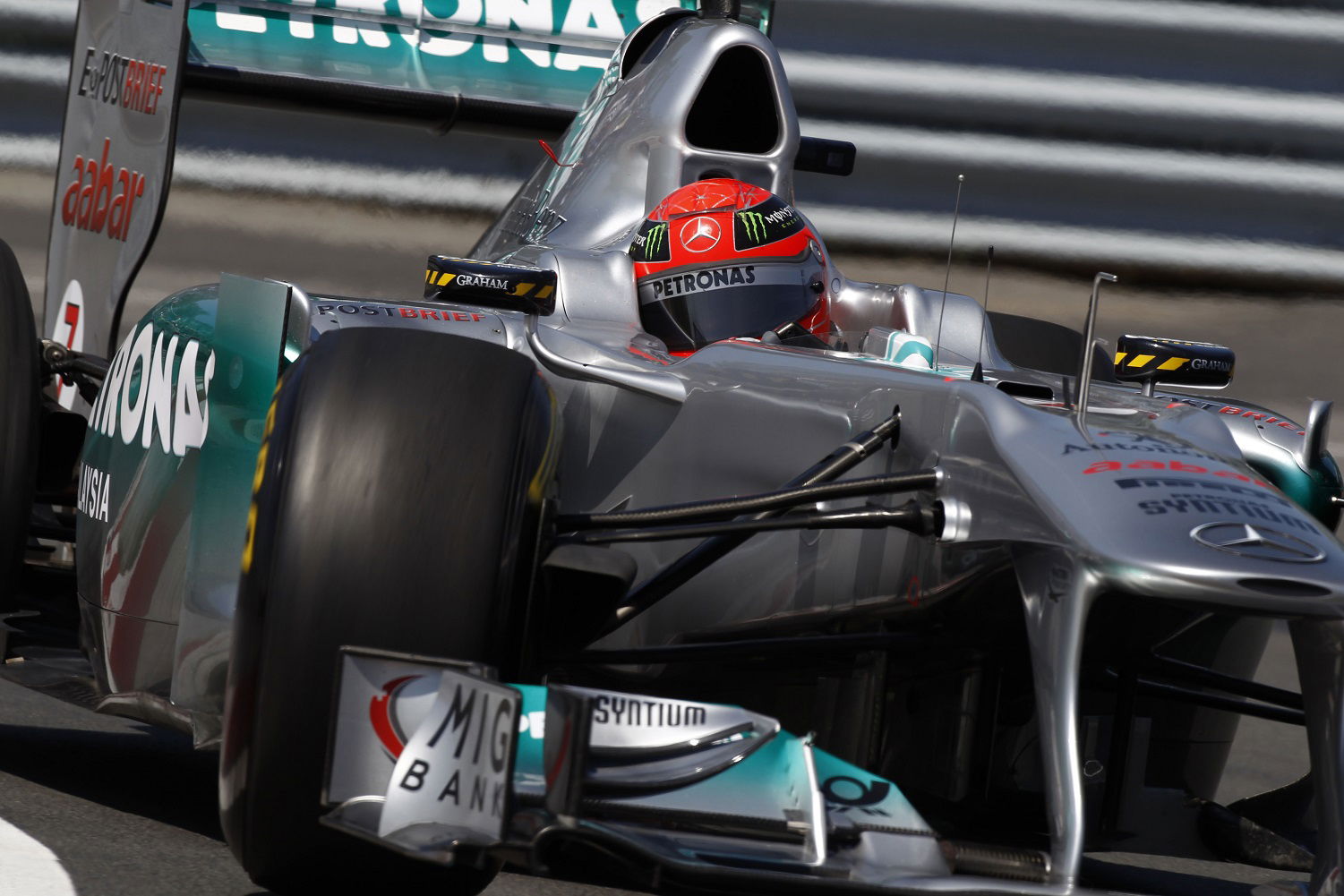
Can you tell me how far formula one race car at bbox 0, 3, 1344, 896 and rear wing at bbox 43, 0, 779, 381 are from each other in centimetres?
119

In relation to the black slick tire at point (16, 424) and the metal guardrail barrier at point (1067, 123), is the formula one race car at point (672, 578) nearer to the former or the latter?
the black slick tire at point (16, 424)

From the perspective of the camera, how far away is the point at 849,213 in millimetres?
8906

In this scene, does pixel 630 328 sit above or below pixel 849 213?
below

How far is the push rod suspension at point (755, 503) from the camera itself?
95.3 inches

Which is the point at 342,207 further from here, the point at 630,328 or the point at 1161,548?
the point at 1161,548

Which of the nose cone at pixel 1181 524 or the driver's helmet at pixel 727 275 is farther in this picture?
the driver's helmet at pixel 727 275

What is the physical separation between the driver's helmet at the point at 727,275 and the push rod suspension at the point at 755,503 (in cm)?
138

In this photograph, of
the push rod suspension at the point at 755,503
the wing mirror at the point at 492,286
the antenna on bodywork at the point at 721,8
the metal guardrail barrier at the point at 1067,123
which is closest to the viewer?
the push rod suspension at the point at 755,503

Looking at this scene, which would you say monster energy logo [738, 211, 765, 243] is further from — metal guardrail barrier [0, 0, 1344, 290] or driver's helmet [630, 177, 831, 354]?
metal guardrail barrier [0, 0, 1344, 290]

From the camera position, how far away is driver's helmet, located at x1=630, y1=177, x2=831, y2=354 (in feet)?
12.7

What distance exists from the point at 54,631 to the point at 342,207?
18.3 ft

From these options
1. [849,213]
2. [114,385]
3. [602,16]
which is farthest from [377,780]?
[849,213]

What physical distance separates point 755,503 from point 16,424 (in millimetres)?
1829

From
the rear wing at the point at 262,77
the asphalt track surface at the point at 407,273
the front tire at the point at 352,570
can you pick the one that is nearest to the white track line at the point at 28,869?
the front tire at the point at 352,570
